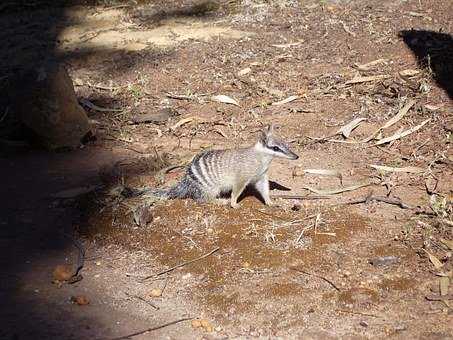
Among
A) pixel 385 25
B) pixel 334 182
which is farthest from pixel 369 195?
pixel 385 25

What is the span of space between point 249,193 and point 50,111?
8.17 ft

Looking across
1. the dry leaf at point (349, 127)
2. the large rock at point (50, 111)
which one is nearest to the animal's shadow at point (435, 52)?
the dry leaf at point (349, 127)

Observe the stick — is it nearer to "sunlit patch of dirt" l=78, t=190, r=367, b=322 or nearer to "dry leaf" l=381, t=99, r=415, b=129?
"sunlit patch of dirt" l=78, t=190, r=367, b=322

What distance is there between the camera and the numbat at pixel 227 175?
568cm

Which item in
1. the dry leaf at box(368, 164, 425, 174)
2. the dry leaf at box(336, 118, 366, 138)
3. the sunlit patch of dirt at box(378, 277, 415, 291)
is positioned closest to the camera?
the sunlit patch of dirt at box(378, 277, 415, 291)

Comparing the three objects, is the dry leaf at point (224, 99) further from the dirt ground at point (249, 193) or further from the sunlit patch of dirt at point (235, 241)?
the sunlit patch of dirt at point (235, 241)

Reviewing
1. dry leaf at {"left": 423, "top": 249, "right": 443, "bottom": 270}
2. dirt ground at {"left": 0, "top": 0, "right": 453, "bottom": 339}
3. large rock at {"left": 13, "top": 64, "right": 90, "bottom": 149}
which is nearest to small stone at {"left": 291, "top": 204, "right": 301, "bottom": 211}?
dirt ground at {"left": 0, "top": 0, "right": 453, "bottom": 339}

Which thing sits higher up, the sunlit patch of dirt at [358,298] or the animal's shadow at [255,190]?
the sunlit patch of dirt at [358,298]

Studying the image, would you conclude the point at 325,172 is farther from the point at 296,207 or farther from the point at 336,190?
the point at 296,207

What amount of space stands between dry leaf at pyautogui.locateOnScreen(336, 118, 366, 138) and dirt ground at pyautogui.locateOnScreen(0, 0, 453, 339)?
62 mm

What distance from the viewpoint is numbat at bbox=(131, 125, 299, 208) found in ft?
18.6

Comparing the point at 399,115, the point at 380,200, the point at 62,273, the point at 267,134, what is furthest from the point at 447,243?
the point at 62,273

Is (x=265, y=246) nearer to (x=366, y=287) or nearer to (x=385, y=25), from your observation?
(x=366, y=287)

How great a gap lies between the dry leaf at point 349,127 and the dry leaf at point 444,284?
2.65 m
